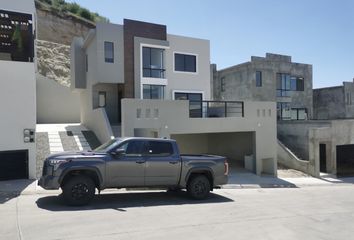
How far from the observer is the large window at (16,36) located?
15.2 meters

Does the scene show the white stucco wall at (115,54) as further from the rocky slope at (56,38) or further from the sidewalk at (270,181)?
the rocky slope at (56,38)

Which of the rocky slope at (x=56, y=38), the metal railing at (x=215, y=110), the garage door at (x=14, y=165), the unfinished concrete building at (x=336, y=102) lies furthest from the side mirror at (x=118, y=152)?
the unfinished concrete building at (x=336, y=102)

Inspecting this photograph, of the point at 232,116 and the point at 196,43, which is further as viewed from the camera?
the point at 196,43

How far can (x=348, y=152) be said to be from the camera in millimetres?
30625

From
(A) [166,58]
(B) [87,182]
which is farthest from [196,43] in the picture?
(B) [87,182]

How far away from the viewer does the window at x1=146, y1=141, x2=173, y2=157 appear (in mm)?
11789

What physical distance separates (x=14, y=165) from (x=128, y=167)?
652cm

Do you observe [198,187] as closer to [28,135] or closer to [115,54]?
[28,135]

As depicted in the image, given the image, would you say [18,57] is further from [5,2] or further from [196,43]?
[196,43]

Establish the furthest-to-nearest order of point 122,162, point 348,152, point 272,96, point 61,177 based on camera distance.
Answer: point 272,96
point 348,152
point 122,162
point 61,177

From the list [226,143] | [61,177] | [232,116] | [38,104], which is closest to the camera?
[61,177]

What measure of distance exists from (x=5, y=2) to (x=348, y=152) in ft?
88.2

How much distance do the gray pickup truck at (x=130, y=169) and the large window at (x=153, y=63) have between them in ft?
46.6

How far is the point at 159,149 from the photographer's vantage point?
12.0m
